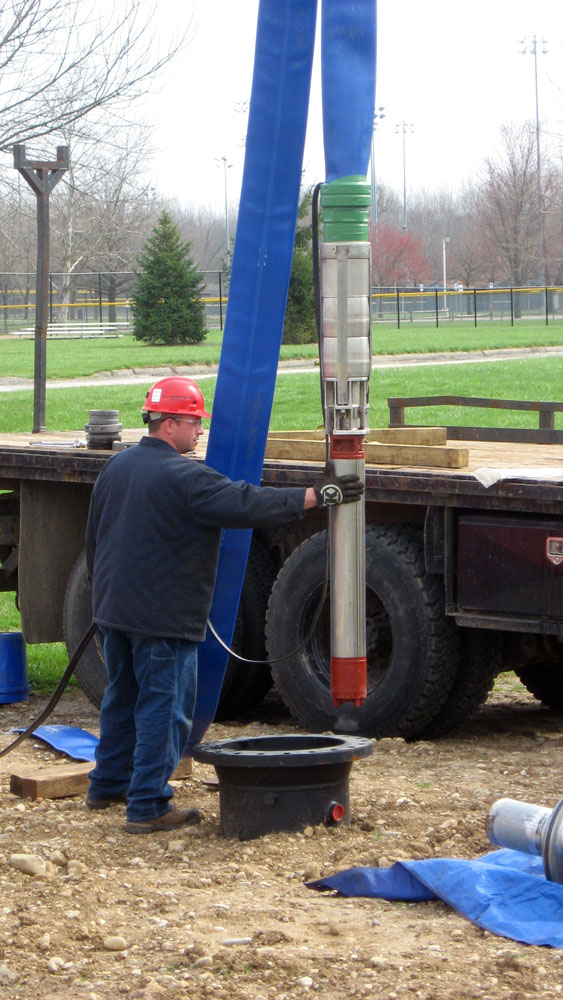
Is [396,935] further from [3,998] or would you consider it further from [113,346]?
[113,346]

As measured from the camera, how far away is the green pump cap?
17.7 ft

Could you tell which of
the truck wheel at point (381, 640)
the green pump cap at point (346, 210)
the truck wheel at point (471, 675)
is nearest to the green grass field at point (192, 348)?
the truck wheel at point (381, 640)

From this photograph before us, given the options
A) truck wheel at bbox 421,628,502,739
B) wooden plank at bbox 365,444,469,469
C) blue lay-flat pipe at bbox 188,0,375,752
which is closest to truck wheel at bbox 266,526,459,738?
truck wheel at bbox 421,628,502,739

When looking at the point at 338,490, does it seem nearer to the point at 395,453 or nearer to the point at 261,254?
the point at 261,254

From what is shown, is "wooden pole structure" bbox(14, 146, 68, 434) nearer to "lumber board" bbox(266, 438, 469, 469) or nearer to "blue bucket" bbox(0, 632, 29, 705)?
"blue bucket" bbox(0, 632, 29, 705)

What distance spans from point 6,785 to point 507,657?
2688 millimetres

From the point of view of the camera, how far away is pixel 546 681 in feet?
27.7

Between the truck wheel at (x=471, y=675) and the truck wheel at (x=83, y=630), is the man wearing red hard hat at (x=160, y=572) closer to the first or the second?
the truck wheel at (x=471, y=675)

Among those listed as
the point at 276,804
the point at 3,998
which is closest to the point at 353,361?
the point at 276,804

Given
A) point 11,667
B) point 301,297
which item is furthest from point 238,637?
point 301,297

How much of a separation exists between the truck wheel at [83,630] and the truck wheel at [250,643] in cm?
77

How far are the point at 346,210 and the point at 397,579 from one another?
91.6 inches

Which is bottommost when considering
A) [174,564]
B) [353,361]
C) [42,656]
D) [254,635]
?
[42,656]

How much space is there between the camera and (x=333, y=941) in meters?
4.35
